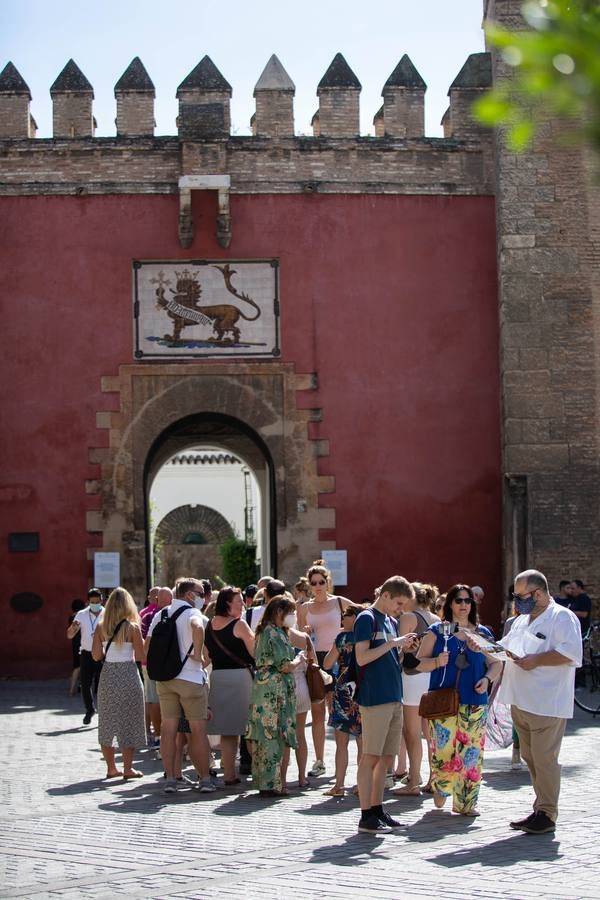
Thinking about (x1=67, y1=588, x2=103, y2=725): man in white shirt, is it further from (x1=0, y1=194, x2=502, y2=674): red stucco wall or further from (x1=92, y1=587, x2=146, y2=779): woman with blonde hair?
(x1=0, y1=194, x2=502, y2=674): red stucco wall

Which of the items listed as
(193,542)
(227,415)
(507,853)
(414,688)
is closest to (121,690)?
(414,688)

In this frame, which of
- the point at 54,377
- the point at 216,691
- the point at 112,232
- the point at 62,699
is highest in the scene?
the point at 112,232

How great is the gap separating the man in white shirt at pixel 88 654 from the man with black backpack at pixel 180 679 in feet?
12.4

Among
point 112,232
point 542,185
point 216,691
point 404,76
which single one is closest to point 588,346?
point 542,185

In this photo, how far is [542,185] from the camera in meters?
17.9

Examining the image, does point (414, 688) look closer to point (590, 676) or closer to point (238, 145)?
point (590, 676)

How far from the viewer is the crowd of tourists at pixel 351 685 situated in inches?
298

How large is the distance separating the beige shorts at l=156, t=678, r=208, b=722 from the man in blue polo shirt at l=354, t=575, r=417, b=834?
78.9 inches

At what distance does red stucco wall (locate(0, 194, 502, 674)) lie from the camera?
1808 cm

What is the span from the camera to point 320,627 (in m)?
10.3

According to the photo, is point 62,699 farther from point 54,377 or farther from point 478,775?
point 478,775

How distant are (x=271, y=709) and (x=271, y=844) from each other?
202 centimetres

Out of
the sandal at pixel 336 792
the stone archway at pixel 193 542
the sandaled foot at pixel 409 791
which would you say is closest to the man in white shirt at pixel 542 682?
the sandaled foot at pixel 409 791

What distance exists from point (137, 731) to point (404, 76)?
1099 cm
